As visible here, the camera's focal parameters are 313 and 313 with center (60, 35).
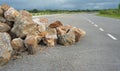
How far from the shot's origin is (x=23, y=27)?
11.6 metres

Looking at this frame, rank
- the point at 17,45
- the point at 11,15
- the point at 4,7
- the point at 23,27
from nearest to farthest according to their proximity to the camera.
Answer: the point at 17,45 < the point at 23,27 < the point at 11,15 < the point at 4,7

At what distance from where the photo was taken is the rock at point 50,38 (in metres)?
11.7

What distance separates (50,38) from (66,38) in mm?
646

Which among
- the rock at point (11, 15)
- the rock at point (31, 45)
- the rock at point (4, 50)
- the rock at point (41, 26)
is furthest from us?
the rock at point (41, 26)

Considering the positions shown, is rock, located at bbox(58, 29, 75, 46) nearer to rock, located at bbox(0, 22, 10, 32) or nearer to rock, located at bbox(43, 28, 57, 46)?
rock, located at bbox(43, 28, 57, 46)

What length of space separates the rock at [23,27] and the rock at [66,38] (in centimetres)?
109

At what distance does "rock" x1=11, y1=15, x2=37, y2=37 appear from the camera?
11484mm

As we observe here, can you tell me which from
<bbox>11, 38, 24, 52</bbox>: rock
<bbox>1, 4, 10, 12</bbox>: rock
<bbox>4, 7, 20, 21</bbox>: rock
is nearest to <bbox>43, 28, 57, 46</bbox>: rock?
<bbox>4, 7, 20, 21</bbox>: rock

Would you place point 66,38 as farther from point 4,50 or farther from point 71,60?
point 4,50

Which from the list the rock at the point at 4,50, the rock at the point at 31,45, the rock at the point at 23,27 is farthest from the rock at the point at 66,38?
the rock at the point at 4,50

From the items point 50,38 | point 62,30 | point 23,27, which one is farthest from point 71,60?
point 62,30

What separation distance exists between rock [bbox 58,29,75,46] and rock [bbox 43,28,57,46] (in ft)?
0.77

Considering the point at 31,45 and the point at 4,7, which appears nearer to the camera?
the point at 31,45

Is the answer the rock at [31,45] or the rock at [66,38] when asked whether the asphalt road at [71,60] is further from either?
the rock at [66,38]
